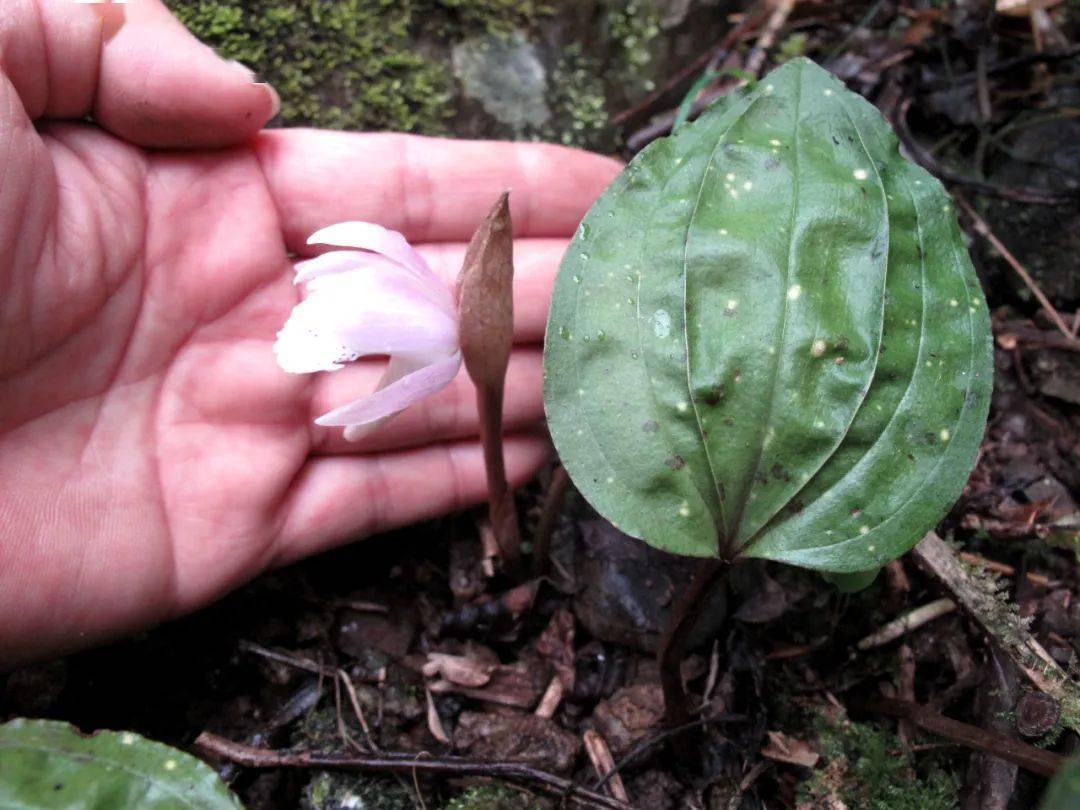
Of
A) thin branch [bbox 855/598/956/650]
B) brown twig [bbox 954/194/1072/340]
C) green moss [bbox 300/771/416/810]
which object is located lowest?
green moss [bbox 300/771/416/810]

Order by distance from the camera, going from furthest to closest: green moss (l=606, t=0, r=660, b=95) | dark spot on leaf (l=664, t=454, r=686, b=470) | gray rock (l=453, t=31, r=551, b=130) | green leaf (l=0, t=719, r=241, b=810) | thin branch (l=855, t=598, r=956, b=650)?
green moss (l=606, t=0, r=660, b=95) < gray rock (l=453, t=31, r=551, b=130) < thin branch (l=855, t=598, r=956, b=650) < dark spot on leaf (l=664, t=454, r=686, b=470) < green leaf (l=0, t=719, r=241, b=810)

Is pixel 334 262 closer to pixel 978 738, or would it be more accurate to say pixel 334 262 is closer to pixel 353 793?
pixel 353 793

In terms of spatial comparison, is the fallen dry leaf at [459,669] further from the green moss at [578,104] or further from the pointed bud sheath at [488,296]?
the green moss at [578,104]

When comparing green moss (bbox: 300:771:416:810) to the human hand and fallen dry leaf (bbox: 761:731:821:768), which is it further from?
fallen dry leaf (bbox: 761:731:821:768)

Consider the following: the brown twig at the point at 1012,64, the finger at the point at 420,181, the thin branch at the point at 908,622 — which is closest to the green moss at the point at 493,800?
the thin branch at the point at 908,622

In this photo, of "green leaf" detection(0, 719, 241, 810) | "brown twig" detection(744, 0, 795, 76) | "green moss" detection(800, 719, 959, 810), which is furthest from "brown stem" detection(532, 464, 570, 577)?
"brown twig" detection(744, 0, 795, 76)

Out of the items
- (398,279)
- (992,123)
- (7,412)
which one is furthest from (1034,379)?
(7,412)
